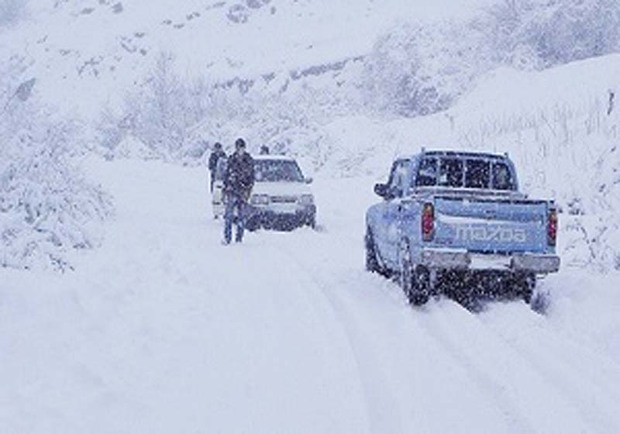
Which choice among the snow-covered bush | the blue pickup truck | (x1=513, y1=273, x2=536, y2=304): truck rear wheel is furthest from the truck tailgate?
the snow-covered bush

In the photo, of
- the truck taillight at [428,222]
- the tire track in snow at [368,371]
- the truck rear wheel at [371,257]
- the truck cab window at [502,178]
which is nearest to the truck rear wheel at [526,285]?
the truck taillight at [428,222]

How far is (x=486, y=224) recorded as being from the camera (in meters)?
9.65

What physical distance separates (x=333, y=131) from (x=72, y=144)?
1067 inches

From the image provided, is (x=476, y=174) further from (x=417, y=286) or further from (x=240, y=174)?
(x=240, y=174)

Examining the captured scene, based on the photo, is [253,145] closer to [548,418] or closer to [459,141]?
[459,141]

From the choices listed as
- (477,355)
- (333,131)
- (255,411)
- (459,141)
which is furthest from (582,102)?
(255,411)

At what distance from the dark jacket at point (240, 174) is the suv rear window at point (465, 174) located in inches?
212

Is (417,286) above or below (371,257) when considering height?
above

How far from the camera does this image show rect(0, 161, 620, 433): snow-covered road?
18.8 feet

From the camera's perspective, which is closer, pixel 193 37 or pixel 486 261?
pixel 486 261

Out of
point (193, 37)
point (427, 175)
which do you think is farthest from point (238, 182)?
point (193, 37)

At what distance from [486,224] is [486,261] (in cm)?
44

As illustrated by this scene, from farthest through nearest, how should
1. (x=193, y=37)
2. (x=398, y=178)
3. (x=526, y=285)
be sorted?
(x=193, y=37)
(x=398, y=178)
(x=526, y=285)

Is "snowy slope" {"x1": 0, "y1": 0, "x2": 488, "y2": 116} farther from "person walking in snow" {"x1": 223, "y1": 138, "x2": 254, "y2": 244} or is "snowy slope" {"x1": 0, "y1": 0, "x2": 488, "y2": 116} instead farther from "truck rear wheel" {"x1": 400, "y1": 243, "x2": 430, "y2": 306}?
"truck rear wheel" {"x1": 400, "y1": 243, "x2": 430, "y2": 306}
